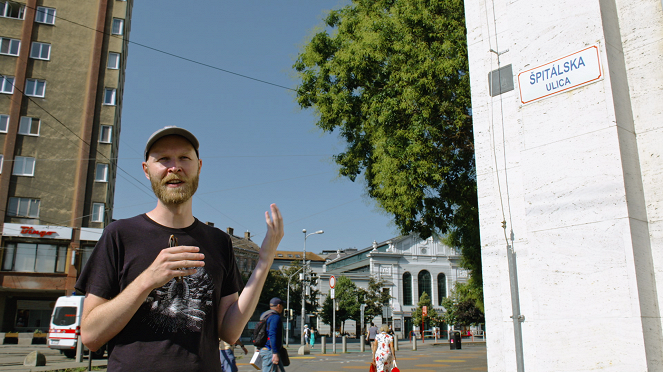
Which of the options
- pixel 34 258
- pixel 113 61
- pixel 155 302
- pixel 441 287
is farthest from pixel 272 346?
pixel 441 287

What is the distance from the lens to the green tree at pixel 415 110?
1230 cm

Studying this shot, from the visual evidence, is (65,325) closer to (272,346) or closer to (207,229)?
(272,346)

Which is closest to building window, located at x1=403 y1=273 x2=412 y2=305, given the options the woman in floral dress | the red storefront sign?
the red storefront sign

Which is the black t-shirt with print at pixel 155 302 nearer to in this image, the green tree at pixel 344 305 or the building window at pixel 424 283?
the green tree at pixel 344 305

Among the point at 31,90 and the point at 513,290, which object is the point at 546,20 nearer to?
the point at 513,290

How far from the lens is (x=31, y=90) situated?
34188mm

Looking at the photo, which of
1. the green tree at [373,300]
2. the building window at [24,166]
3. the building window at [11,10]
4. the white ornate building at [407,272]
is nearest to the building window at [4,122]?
the building window at [24,166]

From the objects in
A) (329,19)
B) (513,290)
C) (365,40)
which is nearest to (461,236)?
(365,40)

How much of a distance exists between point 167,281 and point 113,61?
128 feet

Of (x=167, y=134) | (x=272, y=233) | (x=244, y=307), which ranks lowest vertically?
(x=244, y=307)

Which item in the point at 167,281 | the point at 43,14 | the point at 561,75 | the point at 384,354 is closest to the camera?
A: the point at 167,281

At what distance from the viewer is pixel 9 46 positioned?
33.9 metres

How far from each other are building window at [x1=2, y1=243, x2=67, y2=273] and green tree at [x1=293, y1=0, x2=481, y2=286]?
2551 centimetres

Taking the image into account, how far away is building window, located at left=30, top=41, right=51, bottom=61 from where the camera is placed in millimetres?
34344
